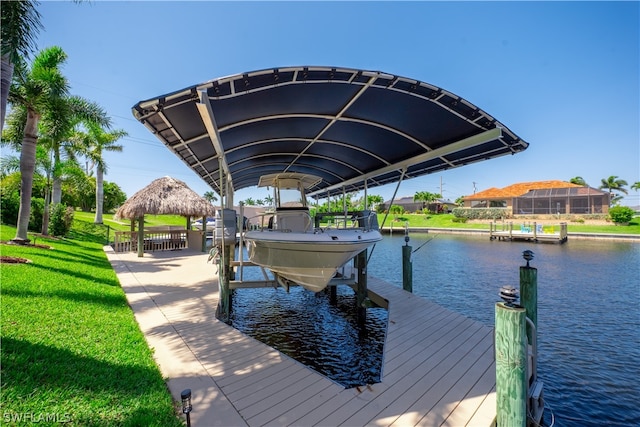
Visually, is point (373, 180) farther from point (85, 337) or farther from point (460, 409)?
point (85, 337)

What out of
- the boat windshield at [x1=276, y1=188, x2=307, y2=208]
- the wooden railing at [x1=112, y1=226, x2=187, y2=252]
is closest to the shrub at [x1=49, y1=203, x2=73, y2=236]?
the wooden railing at [x1=112, y1=226, x2=187, y2=252]

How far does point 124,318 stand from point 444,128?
7.19 metres

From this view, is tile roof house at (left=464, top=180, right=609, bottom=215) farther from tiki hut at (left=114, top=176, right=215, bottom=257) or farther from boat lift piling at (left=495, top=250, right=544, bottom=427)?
boat lift piling at (left=495, top=250, right=544, bottom=427)

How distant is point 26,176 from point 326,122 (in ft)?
41.2

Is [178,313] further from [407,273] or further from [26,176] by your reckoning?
[26,176]

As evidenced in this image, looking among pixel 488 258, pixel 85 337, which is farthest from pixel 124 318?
pixel 488 258

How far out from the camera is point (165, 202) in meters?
15.1

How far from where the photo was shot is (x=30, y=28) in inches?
238

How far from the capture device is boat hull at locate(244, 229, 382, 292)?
17.2ft

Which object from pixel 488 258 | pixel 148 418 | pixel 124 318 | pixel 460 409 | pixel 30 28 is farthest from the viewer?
pixel 488 258

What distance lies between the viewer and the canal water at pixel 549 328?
203 inches

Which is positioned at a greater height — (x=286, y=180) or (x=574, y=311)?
(x=286, y=180)

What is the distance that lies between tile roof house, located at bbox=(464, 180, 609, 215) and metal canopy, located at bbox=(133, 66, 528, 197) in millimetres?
49828

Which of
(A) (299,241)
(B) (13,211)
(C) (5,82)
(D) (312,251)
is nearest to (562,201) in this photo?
(D) (312,251)
